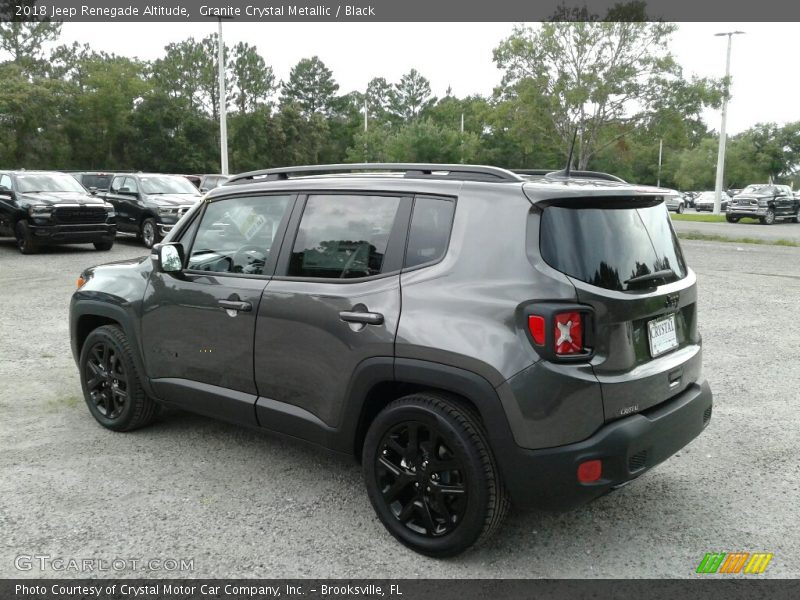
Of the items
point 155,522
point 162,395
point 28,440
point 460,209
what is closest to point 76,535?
point 155,522

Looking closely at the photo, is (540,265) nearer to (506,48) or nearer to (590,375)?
(590,375)

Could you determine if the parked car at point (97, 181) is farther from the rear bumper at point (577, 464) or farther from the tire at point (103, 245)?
the rear bumper at point (577, 464)

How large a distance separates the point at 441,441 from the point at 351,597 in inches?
29.9

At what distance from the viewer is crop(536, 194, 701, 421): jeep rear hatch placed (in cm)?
304

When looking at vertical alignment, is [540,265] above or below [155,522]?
above

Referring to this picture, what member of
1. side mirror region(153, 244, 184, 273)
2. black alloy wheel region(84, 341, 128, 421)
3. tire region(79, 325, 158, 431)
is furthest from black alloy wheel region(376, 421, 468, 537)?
black alloy wheel region(84, 341, 128, 421)

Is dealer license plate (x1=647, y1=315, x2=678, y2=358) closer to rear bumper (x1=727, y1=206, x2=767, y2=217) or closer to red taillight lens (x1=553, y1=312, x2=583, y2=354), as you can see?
red taillight lens (x1=553, y1=312, x2=583, y2=354)

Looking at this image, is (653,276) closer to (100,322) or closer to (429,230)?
(429,230)

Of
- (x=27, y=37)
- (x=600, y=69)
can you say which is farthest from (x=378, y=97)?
(x=600, y=69)

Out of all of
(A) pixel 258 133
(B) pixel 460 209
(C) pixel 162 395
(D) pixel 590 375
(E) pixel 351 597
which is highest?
(A) pixel 258 133

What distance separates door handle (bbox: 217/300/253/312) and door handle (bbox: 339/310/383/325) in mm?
687

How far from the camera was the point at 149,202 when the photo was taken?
17047mm

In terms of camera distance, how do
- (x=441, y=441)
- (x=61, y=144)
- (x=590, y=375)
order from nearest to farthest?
(x=590, y=375) < (x=441, y=441) < (x=61, y=144)

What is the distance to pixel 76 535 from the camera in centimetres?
346
